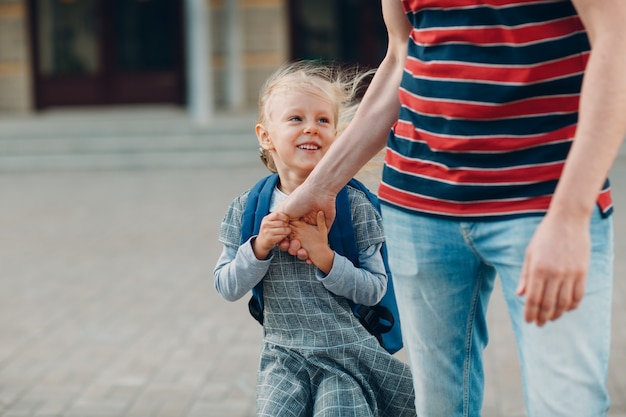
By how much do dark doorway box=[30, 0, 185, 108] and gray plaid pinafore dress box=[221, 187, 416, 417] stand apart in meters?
16.0

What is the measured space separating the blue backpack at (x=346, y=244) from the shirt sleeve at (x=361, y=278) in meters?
0.03

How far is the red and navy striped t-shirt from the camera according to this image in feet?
5.87

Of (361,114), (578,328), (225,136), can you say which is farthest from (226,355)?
(225,136)

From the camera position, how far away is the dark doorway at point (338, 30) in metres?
18.1

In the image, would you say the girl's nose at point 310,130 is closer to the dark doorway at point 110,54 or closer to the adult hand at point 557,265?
the adult hand at point 557,265

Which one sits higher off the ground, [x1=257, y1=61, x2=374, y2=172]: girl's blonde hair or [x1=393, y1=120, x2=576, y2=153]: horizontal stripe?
[x1=257, y1=61, x2=374, y2=172]: girl's blonde hair

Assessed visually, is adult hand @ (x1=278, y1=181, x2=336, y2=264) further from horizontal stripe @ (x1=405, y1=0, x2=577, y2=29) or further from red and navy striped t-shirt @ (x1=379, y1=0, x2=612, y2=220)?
horizontal stripe @ (x1=405, y1=0, x2=577, y2=29)

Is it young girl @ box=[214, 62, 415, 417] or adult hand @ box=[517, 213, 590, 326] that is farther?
young girl @ box=[214, 62, 415, 417]

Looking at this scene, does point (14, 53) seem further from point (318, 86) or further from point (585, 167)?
point (585, 167)

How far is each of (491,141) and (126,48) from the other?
16.9m

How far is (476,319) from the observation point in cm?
211

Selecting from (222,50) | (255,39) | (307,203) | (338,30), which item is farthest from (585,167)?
(338,30)

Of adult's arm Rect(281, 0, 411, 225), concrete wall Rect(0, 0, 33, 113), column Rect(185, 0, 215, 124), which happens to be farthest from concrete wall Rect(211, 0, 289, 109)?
adult's arm Rect(281, 0, 411, 225)

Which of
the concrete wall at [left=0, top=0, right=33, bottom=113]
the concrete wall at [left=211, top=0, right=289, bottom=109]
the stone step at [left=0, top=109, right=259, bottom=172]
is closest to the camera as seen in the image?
the stone step at [left=0, top=109, right=259, bottom=172]
